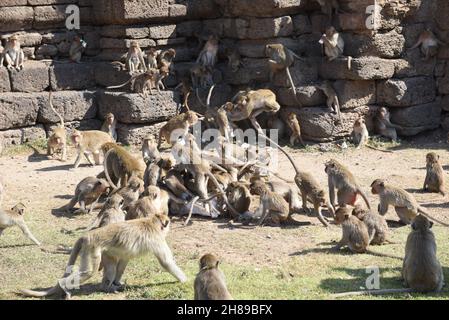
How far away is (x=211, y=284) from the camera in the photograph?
9695 millimetres

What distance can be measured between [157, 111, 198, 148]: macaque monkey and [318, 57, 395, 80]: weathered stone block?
12.9 feet

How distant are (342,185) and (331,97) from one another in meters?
6.28

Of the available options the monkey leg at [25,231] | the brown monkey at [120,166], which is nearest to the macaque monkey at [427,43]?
the brown monkey at [120,166]

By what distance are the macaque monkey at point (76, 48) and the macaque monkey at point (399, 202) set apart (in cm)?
989

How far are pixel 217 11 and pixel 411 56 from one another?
5.01m

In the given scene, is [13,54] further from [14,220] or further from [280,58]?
[14,220]

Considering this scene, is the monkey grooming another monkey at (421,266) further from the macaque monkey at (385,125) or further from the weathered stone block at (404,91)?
the weathered stone block at (404,91)

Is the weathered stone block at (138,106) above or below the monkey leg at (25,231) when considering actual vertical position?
above

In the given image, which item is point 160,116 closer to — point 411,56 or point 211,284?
point 411,56

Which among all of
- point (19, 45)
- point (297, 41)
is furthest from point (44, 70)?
point (297, 41)

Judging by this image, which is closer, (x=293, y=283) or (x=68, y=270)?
(x=68, y=270)

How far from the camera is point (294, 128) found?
20578 mm

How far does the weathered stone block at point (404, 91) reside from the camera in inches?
830

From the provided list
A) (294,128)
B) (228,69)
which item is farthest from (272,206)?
(228,69)
